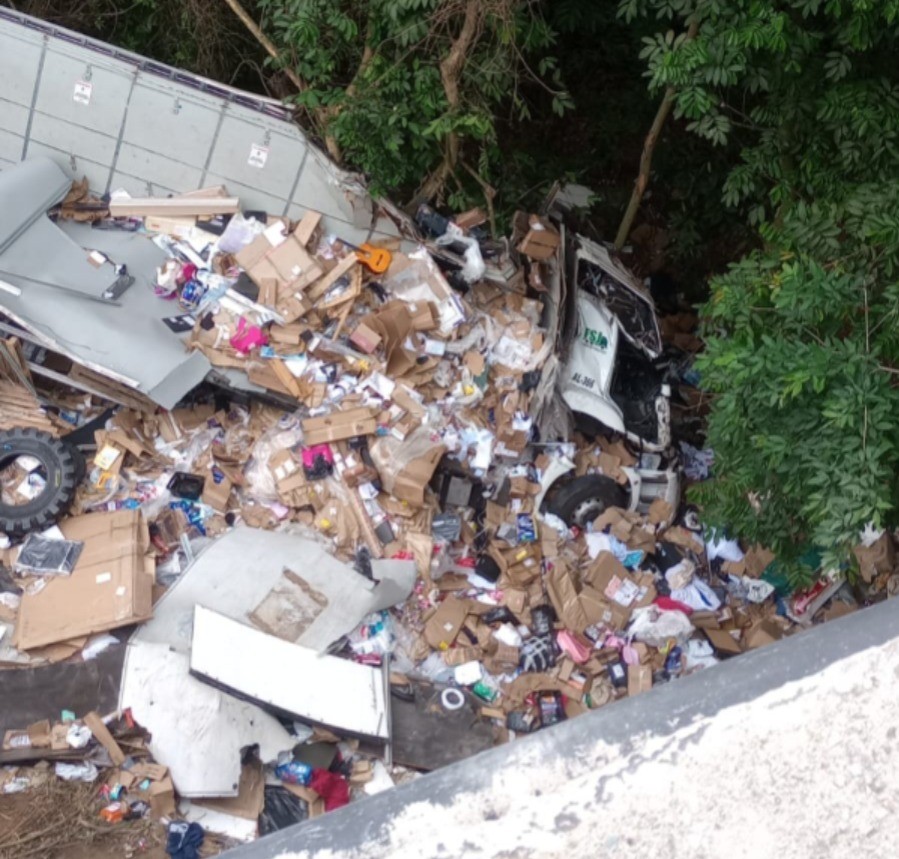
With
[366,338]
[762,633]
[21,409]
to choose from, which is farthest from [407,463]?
[762,633]

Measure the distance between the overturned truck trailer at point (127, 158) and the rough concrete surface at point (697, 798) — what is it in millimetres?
4862

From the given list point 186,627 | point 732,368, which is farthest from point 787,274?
point 186,627

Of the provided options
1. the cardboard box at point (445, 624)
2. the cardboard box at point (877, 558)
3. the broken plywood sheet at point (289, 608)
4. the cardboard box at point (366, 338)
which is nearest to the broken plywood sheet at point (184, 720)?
the broken plywood sheet at point (289, 608)

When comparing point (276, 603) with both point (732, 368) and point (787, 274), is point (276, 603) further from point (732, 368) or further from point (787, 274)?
point (787, 274)

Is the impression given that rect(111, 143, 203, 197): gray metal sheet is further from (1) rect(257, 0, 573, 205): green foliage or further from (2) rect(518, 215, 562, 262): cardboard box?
(2) rect(518, 215, 562, 262): cardboard box

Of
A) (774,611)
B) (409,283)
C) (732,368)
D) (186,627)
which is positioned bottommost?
(186,627)

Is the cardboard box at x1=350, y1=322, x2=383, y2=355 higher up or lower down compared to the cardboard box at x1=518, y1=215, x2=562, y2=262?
lower down

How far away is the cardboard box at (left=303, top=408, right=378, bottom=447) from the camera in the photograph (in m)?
6.82

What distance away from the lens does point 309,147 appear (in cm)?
718

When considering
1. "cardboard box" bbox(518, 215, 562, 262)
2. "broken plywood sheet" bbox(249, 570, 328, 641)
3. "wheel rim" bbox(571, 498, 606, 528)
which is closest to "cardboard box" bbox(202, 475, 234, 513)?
"broken plywood sheet" bbox(249, 570, 328, 641)

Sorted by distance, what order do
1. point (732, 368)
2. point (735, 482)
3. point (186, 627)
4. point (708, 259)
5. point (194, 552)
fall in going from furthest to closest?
point (708, 259)
point (194, 552)
point (186, 627)
point (735, 482)
point (732, 368)

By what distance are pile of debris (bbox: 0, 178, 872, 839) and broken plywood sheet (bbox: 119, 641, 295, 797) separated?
0.01 m

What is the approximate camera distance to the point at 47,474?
6.55 meters

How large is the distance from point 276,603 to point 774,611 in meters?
3.83
